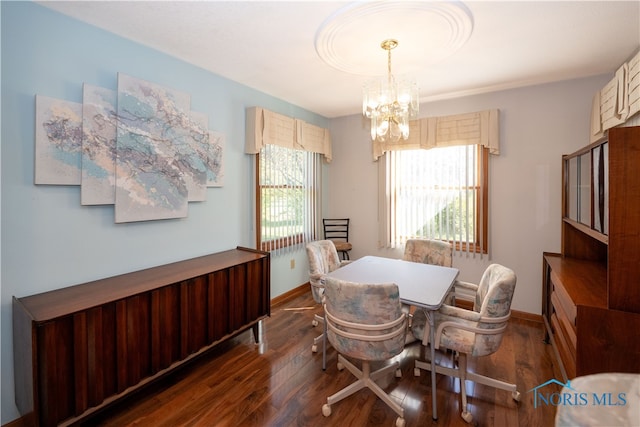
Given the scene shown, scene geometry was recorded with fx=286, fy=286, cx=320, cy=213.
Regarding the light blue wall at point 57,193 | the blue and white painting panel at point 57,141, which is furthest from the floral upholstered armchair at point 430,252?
the blue and white painting panel at point 57,141

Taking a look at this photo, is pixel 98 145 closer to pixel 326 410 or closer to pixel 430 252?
pixel 326 410

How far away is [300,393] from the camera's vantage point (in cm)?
204

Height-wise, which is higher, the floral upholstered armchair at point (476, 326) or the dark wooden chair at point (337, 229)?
the dark wooden chair at point (337, 229)

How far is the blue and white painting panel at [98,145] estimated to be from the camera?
6.32ft

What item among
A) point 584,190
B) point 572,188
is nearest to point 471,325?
point 584,190

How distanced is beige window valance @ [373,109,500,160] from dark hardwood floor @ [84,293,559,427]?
7.12 ft

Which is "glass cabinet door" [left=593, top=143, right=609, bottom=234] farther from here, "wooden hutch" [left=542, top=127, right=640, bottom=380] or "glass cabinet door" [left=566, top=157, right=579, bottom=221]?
"glass cabinet door" [left=566, top=157, right=579, bottom=221]

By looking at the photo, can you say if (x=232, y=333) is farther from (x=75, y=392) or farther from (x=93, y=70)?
(x=93, y=70)

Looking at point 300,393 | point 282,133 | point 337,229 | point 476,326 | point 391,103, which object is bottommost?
point 300,393

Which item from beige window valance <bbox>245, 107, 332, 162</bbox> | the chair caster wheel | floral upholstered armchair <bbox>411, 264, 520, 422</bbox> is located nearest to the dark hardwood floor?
the chair caster wheel

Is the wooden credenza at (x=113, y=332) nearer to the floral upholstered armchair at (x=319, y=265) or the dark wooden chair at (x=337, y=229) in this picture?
the floral upholstered armchair at (x=319, y=265)

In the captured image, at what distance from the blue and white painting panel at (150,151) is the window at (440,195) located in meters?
2.69

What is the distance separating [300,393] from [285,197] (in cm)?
229

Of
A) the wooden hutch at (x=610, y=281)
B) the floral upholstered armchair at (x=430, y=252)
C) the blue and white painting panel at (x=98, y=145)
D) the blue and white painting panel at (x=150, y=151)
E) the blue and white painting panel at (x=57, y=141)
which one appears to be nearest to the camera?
the wooden hutch at (x=610, y=281)
